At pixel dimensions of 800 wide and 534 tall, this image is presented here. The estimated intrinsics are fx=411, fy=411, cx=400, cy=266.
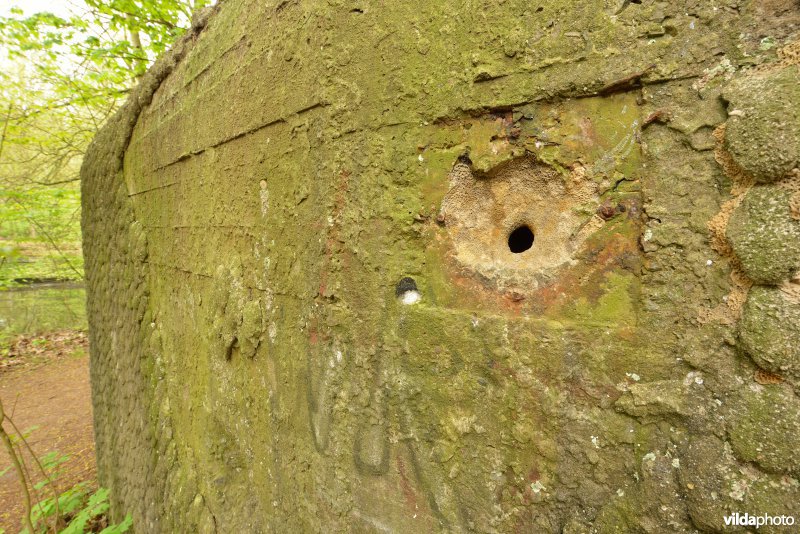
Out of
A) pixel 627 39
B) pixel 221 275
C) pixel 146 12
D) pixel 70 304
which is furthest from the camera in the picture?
pixel 70 304

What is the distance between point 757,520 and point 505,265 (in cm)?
70

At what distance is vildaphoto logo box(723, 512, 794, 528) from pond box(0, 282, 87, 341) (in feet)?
40.2

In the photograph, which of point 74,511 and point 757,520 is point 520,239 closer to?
point 757,520

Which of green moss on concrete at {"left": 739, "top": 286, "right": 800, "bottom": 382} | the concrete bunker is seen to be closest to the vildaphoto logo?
green moss on concrete at {"left": 739, "top": 286, "right": 800, "bottom": 382}

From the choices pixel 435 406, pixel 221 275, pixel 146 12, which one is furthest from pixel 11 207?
pixel 435 406

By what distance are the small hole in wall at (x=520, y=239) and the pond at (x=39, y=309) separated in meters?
11.8

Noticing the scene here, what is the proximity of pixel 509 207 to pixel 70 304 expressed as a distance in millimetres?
12874

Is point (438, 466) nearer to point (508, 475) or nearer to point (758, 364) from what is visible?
point (508, 475)

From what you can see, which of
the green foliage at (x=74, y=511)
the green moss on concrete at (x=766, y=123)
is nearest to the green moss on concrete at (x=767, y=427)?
the green moss on concrete at (x=766, y=123)

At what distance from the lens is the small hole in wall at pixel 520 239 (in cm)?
109

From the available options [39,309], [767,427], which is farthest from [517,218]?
[39,309]

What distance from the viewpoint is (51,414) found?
6.46 m

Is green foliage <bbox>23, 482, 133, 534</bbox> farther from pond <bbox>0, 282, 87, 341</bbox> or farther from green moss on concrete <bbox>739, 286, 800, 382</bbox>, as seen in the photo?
pond <bbox>0, 282, 87, 341</bbox>

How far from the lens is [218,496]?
6.22 ft
